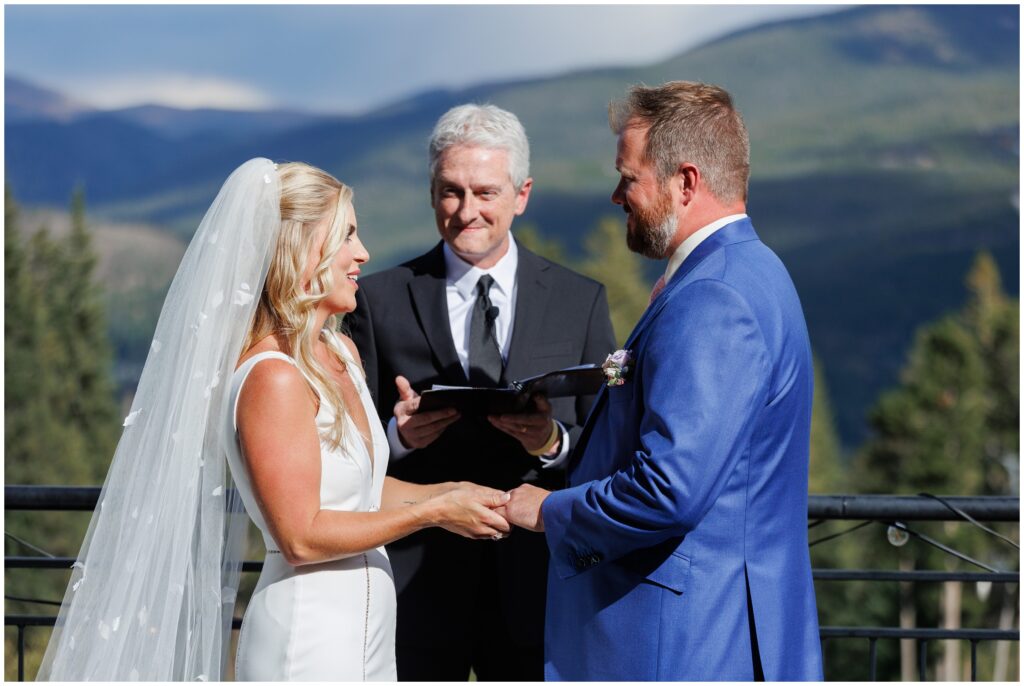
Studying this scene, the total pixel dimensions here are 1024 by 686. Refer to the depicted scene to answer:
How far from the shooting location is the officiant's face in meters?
3.64

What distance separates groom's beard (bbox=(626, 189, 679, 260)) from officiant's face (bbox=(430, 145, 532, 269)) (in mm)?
976

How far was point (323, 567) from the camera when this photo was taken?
9.50 ft

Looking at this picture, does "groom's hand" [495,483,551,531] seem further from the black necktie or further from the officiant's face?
the officiant's face

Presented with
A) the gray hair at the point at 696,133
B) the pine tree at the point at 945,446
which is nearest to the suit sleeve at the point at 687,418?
the gray hair at the point at 696,133

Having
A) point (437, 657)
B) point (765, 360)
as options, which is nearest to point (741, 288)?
point (765, 360)

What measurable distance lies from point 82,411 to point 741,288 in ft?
164

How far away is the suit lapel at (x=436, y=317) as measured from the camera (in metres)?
3.67

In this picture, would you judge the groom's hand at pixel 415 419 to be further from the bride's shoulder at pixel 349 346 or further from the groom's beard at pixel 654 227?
the groom's beard at pixel 654 227

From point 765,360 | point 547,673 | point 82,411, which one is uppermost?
point 82,411

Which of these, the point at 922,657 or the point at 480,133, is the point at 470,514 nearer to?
the point at 480,133

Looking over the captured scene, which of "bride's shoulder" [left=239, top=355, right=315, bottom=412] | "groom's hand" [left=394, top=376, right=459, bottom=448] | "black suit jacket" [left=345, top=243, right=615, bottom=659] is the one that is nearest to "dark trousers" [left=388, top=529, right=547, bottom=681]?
"black suit jacket" [left=345, top=243, right=615, bottom=659]

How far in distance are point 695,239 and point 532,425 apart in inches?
33.7

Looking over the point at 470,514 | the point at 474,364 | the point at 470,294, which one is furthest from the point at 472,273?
the point at 470,514

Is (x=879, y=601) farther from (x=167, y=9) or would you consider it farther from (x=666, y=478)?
(x=167, y=9)
